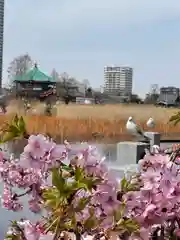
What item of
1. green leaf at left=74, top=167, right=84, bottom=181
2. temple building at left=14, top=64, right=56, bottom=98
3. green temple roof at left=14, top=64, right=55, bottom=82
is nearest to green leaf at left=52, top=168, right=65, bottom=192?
green leaf at left=74, top=167, right=84, bottom=181

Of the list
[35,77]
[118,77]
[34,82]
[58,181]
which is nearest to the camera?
[58,181]

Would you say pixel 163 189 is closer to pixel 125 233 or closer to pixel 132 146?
pixel 125 233

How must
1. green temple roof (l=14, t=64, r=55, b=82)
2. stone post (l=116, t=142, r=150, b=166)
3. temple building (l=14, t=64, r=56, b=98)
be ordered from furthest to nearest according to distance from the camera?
green temple roof (l=14, t=64, r=55, b=82), temple building (l=14, t=64, r=56, b=98), stone post (l=116, t=142, r=150, b=166)

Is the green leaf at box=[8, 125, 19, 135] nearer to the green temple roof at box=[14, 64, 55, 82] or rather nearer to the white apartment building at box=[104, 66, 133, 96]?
the green temple roof at box=[14, 64, 55, 82]

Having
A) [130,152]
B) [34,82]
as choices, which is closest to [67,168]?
[130,152]

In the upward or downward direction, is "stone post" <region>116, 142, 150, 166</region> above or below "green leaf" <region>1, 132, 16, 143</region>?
below

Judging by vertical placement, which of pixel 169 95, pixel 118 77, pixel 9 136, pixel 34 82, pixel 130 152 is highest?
pixel 118 77

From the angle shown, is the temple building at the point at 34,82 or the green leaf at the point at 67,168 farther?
the temple building at the point at 34,82

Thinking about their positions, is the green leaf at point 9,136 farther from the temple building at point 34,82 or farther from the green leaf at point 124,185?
the temple building at point 34,82

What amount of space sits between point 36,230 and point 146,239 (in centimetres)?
25

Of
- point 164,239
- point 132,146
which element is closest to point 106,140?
point 132,146

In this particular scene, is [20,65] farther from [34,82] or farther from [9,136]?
[9,136]

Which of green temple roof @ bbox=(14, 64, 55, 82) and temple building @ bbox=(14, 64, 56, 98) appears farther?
green temple roof @ bbox=(14, 64, 55, 82)

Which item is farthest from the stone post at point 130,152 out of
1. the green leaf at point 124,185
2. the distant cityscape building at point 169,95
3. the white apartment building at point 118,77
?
the white apartment building at point 118,77
